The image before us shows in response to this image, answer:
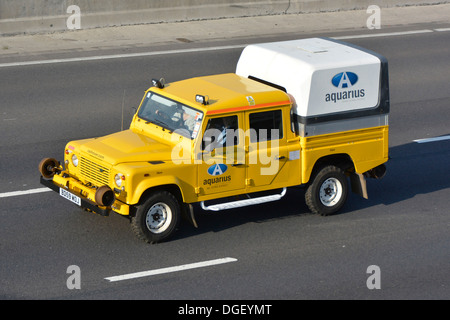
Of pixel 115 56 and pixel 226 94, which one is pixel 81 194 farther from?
pixel 115 56

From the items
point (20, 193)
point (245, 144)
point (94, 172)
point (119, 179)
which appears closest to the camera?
point (119, 179)

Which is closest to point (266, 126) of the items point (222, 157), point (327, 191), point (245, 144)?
point (245, 144)

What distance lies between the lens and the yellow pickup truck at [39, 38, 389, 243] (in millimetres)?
11273

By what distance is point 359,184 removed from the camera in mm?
12922

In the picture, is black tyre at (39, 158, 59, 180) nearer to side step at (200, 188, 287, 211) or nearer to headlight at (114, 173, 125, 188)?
headlight at (114, 173, 125, 188)

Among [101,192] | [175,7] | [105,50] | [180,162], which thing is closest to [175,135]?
[180,162]

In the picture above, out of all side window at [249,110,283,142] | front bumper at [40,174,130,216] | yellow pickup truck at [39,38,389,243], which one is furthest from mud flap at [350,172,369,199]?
front bumper at [40,174,130,216]

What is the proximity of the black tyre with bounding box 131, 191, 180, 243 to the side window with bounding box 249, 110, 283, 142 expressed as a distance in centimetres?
152

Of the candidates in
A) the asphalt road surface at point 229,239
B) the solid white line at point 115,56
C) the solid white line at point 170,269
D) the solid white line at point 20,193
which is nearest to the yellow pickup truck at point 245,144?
the asphalt road surface at point 229,239

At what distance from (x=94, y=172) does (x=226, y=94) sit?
7.08 feet

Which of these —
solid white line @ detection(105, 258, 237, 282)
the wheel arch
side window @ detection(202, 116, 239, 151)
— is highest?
side window @ detection(202, 116, 239, 151)

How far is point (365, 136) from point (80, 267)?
A: 4.77 m

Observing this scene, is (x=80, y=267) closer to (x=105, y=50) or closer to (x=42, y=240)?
(x=42, y=240)

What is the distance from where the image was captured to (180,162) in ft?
37.2
